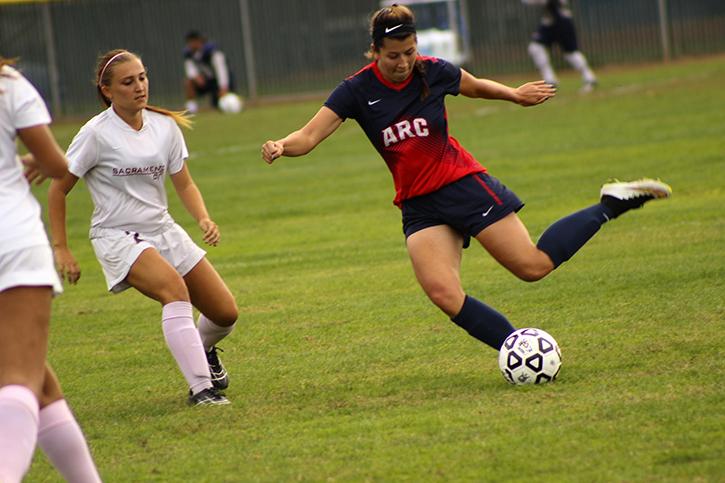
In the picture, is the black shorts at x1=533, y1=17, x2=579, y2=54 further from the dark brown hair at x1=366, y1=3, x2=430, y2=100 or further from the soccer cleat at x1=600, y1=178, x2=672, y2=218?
the dark brown hair at x1=366, y1=3, x2=430, y2=100

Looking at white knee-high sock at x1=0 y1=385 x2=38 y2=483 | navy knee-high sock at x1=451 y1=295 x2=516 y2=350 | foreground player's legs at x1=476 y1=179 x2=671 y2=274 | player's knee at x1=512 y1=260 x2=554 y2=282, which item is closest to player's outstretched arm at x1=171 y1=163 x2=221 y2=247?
navy knee-high sock at x1=451 y1=295 x2=516 y2=350

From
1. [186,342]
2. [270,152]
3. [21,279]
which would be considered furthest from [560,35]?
[21,279]

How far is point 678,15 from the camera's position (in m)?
33.9

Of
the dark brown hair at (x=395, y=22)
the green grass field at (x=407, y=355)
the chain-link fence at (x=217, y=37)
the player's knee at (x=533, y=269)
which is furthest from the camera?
the chain-link fence at (x=217, y=37)

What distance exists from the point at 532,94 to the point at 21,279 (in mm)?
3483

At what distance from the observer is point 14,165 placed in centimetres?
450

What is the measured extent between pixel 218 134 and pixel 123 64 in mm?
18107

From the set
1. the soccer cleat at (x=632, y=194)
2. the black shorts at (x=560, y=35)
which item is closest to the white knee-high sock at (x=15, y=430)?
the soccer cleat at (x=632, y=194)

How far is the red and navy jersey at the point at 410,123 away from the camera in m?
6.64

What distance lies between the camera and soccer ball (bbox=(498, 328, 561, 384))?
628 centimetres

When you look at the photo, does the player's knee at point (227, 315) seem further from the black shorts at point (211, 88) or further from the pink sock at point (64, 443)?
the black shorts at point (211, 88)

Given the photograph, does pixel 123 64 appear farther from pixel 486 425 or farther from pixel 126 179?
pixel 486 425

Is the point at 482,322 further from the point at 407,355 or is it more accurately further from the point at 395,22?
the point at 395,22

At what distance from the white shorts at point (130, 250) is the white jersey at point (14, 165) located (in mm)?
2023
